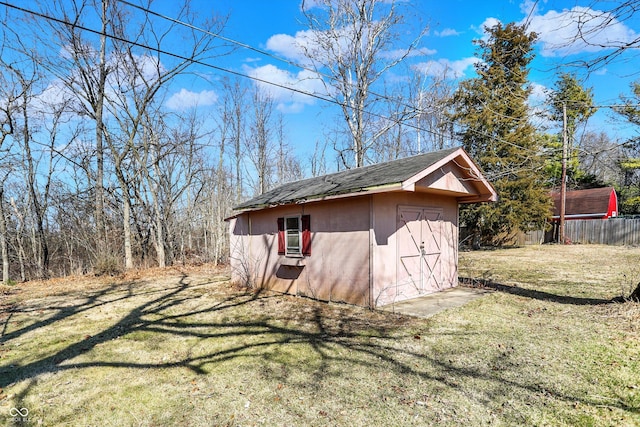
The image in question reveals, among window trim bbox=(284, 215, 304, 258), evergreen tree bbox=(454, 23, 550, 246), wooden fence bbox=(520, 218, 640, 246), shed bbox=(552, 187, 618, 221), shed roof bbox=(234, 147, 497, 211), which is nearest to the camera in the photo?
shed roof bbox=(234, 147, 497, 211)

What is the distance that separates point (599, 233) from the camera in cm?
2061

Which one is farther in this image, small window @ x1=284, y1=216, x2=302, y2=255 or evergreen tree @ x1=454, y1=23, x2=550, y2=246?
evergreen tree @ x1=454, y1=23, x2=550, y2=246

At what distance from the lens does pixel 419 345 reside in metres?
4.46

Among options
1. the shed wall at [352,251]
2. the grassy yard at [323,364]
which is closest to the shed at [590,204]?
the shed wall at [352,251]

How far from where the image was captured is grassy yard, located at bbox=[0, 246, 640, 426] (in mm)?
2973

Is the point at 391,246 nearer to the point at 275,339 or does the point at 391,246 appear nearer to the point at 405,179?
the point at 405,179

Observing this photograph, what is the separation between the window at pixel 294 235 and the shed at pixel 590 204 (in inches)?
969

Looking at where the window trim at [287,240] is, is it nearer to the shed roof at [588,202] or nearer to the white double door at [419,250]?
Result: the white double door at [419,250]

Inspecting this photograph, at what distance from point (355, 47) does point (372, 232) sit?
1280cm

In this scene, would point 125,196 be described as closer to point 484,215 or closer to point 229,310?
point 229,310

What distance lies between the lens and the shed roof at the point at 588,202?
24.8m

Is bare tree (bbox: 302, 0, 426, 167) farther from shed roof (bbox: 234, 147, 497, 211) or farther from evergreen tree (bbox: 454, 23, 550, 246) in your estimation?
shed roof (bbox: 234, 147, 497, 211)

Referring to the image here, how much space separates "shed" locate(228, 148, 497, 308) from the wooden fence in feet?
56.1

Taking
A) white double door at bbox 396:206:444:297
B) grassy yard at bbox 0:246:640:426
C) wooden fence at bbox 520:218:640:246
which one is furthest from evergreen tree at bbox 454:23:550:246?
white double door at bbox 396:206:444:297
